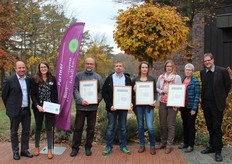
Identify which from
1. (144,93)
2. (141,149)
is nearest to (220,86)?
(144,93)

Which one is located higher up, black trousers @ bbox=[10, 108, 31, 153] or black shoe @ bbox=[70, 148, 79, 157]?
black trousers @ bbox=[10, 108, 31, 153]

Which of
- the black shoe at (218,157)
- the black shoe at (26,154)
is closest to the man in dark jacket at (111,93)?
the black shoe at (26,154)

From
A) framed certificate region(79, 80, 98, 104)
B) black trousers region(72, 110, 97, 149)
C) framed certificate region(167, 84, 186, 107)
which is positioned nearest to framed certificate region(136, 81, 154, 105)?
framed certificate region(167, 84, 186, 107)

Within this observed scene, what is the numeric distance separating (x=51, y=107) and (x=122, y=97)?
153cm

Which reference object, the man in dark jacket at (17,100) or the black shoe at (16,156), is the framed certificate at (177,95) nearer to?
the man in dark jacket at (17,100)

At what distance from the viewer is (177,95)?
6.24 meters

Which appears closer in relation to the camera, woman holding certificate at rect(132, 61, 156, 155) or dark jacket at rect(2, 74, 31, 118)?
dark jacket at rect(2, 74, 31, 118)

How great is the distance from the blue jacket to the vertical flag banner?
8.51 feet

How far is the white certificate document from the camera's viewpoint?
603 cm

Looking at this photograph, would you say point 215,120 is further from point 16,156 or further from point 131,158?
point 16,156

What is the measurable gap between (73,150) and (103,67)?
124 feet

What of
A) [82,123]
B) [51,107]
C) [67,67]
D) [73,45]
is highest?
[73,45]

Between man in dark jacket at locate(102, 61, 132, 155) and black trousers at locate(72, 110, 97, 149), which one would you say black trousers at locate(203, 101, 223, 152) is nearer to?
man in dark jacket at locate(102, 61, 132, 155)

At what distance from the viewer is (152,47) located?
8672mm
